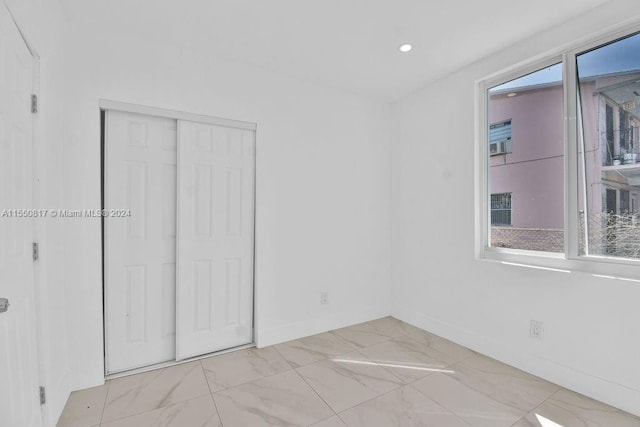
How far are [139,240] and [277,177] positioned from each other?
4.16 ft

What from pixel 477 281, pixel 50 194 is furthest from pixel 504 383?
pixel 50 194

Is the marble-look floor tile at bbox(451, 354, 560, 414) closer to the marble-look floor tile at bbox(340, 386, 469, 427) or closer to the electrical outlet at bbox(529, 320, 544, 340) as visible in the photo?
the electrical outlet at bbox(529, 320, 544, 340)

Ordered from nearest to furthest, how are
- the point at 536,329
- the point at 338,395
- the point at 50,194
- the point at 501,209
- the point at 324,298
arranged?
the point at 50,194 < the point at 338,395 < the point at 536,329 < the point at 501,209 < the point at 324,298

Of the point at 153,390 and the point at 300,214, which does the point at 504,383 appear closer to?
the point at 300,214

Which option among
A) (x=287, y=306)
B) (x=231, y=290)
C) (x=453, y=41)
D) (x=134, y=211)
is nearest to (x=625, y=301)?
(x=453, y=41)

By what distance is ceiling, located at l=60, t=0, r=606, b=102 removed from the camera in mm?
1960

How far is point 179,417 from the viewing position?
1.81 meters

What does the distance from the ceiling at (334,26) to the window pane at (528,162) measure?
0.44 meters

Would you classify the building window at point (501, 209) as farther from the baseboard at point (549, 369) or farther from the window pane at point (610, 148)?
the baseboard at point (549, 369)

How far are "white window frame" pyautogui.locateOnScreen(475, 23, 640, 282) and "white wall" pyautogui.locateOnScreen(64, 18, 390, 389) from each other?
1.11 m

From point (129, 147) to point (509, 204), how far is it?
317 centimetres

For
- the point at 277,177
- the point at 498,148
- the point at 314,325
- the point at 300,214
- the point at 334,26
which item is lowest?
the point at 314,325

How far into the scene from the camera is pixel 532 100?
2457mm

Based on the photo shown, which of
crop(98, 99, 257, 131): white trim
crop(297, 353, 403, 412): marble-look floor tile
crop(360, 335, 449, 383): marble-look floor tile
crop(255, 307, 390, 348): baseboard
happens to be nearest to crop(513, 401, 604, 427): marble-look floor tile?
crop(360, 335, 449, 383): marble-look floor tile
